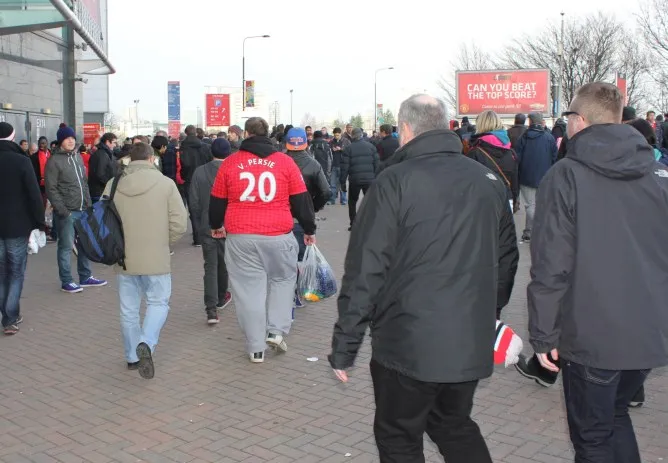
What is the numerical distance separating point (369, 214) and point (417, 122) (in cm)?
49

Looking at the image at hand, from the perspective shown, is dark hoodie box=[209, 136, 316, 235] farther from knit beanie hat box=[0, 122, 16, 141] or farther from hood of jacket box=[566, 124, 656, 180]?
hood of jacket box=[566, 124, 656, 180]

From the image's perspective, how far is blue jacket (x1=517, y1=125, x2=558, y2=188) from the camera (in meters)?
Answer: 11.7

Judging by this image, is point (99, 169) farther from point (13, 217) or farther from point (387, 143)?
point (387, 143)

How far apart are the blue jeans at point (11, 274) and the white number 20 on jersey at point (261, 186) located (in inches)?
104

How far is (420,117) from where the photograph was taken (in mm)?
3250

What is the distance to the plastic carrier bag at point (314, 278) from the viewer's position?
7.37 metres

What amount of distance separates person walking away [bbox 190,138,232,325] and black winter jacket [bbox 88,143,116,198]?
4.57 m

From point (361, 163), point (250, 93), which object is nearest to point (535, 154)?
point (361, 163)

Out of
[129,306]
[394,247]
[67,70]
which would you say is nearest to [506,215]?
[394,247]

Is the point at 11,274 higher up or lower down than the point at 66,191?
lower down

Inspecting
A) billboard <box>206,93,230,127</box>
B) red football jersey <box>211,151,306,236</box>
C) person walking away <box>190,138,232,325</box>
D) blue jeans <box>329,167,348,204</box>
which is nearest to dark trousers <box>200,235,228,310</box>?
person walking away <box>190,138,232,325</box>

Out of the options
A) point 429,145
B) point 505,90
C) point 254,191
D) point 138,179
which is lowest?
point 254,191

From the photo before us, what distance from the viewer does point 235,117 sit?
207 ft

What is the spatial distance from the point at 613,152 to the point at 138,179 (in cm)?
398
